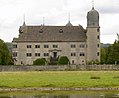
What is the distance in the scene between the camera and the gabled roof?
13425 cm

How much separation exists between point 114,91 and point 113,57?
62978mm

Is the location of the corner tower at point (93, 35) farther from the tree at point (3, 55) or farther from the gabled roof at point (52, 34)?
the tree at point (3, 55)

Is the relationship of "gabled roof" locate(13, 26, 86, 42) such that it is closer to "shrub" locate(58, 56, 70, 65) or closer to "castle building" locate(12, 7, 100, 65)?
"castle building" locate(12, 7, 100, 65)

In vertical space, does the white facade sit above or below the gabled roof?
below

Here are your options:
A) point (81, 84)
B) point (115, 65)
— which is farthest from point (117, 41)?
point (81, 84)

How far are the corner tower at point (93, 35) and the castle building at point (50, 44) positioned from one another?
2.60ft

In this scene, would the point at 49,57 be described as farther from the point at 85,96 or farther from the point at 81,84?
the point at 85,96

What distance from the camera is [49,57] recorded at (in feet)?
439

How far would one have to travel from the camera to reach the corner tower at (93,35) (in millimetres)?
131625

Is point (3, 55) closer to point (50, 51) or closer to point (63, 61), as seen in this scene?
point (63, 61)

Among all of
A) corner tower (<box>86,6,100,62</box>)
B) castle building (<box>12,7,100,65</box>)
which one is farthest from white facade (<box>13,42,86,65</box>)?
corner tower (<box>86,6,100,62</box>)

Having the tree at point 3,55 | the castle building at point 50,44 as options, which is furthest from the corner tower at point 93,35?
the tree at point 3,55

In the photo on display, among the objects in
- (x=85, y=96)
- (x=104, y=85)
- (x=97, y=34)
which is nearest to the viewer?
(x=85, y=96)

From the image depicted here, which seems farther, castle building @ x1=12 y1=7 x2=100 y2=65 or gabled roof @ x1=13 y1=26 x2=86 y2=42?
gabled roof @ x1=13 y1=26 x2=86 y2=42
